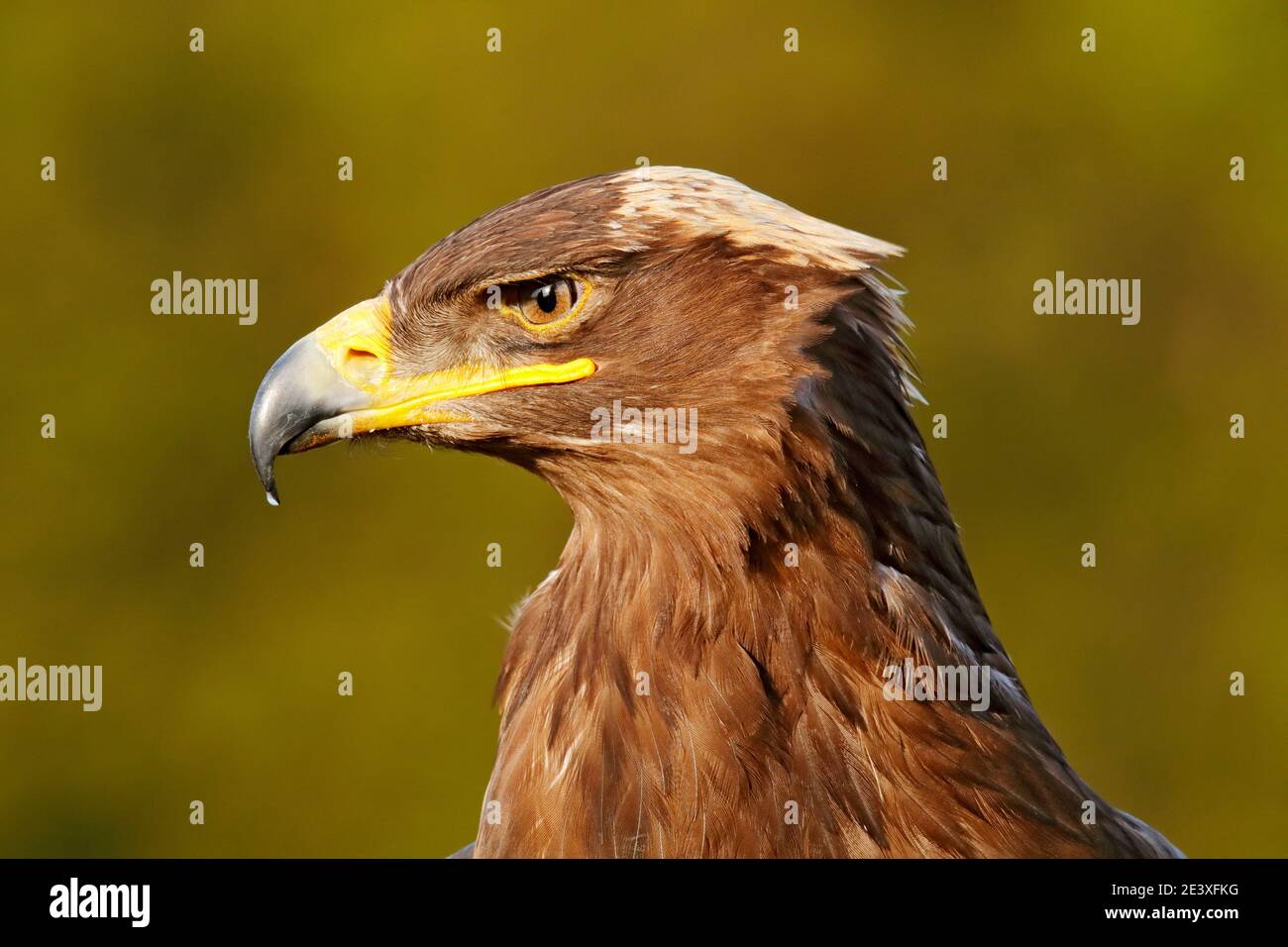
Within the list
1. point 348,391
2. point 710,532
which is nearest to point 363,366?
point 348,391

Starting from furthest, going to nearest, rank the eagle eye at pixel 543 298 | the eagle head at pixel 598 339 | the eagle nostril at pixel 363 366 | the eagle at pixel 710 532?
the eagle nostril at pixel 363 366 < the eagle eye at pixel 543 298 < the eagle head at pixel 598 339 < the eagle at pixel 710 532

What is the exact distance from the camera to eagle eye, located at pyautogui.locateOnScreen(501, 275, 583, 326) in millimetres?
2465

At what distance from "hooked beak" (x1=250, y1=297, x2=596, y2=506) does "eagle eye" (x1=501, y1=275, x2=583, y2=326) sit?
10 cm

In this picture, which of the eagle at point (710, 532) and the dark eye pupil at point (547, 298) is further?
the dark eye pupil at point (547, 298)

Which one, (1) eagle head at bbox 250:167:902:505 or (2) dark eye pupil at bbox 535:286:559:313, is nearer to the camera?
(1) eagle head at bbox 250:167:902:505

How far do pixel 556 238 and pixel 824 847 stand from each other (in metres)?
1.11

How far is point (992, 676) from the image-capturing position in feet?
7.78

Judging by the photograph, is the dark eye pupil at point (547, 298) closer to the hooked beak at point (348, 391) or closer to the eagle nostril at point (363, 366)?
the hooked beak at point (348, 391)

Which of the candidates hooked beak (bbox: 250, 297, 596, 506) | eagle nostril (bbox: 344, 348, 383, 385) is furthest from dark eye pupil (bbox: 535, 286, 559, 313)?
eagle nostril (bbox: 344, 348, 383, 385)

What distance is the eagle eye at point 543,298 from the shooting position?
97.0 inches

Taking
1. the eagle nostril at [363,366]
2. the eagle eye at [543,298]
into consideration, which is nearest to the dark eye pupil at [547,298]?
the eagle eye at [543,298]

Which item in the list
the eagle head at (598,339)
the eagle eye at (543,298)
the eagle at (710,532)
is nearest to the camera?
the eagle at (710,532)

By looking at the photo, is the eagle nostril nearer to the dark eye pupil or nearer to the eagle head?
the eagle head
